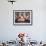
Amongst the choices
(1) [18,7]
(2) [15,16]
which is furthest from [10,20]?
(1) [18,7]

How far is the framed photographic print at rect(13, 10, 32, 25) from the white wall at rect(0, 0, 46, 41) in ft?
0.40

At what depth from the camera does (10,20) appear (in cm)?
555

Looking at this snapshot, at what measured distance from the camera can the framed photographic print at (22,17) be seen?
5.55m

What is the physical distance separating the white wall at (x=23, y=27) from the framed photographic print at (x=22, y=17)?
0.40 ft

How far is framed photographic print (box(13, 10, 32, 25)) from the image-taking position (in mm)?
5547

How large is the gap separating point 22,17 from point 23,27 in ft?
1.33

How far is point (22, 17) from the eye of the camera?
5.57 m

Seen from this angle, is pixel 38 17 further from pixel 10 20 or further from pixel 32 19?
pixel 10 20

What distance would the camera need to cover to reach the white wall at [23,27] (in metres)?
5.53

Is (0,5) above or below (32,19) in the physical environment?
above

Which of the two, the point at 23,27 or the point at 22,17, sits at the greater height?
the point at 22,17

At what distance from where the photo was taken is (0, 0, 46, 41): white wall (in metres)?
5.53

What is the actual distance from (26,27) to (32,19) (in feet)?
1.32

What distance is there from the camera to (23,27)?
5562 millimetres
